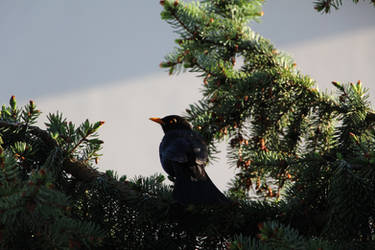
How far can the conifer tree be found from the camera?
0.60m

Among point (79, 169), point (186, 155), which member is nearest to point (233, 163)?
point (186, 155)

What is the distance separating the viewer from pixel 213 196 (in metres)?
0.87

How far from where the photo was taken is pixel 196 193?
88 cm

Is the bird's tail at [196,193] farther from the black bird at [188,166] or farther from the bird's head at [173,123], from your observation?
the bird's head at [173,123]

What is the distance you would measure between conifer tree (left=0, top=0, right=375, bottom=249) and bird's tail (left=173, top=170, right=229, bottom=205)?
18mm

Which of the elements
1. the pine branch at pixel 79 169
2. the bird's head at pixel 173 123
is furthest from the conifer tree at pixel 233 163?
the bird's head at pixel 173 123

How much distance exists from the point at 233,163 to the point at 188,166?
0.71ft

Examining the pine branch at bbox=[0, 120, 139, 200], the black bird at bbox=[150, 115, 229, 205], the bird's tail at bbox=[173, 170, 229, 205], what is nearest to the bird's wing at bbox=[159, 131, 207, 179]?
the black bird at bbox=[150, 115, 229, 205]

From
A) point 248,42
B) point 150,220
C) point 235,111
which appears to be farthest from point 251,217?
point 248,42

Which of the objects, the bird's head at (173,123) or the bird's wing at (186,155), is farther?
the bird's head at (173,123)

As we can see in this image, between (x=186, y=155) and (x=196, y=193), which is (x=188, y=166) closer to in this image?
(x=186, y=155)

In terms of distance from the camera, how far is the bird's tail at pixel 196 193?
84cm

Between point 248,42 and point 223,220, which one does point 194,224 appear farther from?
point 248,42

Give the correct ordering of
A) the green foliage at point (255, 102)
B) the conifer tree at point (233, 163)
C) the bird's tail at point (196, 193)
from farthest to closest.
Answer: the green foliage at point (255, 102)
the bird's tail at point (196, 193)
the conifer tree at point (233, 163)
